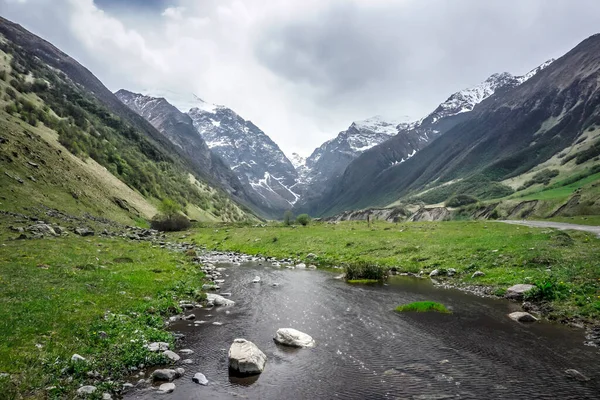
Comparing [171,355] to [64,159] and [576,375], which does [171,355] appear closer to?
[576,375]

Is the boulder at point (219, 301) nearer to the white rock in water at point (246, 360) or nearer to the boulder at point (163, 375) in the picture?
the white rock in water at point (246, 360)

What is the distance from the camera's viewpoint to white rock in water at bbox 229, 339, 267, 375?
13.5 m

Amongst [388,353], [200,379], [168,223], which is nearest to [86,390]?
[200,379]

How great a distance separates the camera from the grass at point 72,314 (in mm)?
11188

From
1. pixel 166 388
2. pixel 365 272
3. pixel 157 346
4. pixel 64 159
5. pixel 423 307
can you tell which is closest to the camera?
pixel 166 388

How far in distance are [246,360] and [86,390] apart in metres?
5.68

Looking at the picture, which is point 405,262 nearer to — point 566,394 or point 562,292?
point 562,292

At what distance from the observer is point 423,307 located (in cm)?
2269

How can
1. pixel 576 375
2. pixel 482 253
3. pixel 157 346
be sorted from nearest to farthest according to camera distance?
pixel 576 375 < pixel 157 346 < pixel 482 253

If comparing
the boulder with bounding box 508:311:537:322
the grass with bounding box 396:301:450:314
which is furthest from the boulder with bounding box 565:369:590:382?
the grass with bounding box 396:301:450:314

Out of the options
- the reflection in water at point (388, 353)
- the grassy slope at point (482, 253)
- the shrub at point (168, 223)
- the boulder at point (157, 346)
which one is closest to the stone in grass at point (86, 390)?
the reflection in water at point (388, 353)

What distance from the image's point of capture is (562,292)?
22.6 meters

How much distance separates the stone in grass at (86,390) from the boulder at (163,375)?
2173mm

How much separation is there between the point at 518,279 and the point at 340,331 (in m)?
18.0
